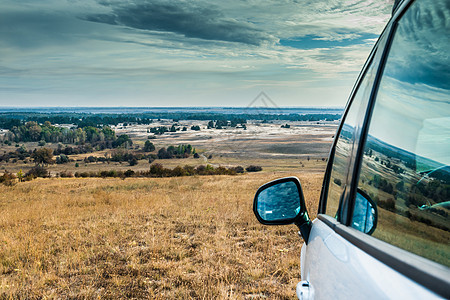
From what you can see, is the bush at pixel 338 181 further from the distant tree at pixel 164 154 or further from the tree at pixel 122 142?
the tree at pixel 122 142

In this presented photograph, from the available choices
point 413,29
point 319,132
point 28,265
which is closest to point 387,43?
point 413,29

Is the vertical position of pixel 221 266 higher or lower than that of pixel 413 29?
lower

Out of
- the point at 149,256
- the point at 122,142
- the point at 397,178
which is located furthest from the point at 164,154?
the point at 397,178

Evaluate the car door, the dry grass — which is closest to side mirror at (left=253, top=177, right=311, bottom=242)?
the car door

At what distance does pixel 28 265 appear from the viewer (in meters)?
5.19

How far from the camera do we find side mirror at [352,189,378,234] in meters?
1.07

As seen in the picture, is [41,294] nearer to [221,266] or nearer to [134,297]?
[134,297]

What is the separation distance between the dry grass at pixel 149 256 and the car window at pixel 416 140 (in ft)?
10.6

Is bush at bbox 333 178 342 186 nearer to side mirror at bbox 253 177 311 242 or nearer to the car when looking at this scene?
the car

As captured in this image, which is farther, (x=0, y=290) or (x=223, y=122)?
(x=223, y=122)

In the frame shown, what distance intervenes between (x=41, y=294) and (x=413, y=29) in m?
4.79

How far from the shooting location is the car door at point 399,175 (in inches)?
28.3

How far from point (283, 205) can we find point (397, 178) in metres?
0.92

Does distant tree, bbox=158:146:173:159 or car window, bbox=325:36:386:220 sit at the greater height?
car window, bbox=325:36:386:220
